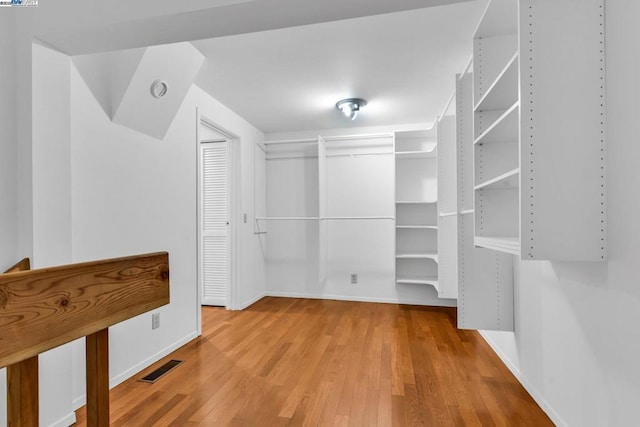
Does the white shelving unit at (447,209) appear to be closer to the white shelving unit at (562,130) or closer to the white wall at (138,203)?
the white shelving unit at (562,130)

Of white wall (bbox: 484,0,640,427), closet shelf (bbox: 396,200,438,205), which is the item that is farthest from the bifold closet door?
white wall (bbox: 484,0,640,427)

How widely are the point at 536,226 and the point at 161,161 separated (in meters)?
2.54

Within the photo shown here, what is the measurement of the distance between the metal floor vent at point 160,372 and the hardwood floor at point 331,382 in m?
0.05

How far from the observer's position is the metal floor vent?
7.43 ft

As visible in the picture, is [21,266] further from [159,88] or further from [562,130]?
[562,130]

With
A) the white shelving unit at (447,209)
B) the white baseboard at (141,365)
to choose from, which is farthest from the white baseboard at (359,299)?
the white baseboard at (141,365)

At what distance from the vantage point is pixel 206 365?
8.18ft

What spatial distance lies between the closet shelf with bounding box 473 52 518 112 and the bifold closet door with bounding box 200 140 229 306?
10.3ft

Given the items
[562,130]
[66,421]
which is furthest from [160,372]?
[562,130]

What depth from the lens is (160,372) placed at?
237 centimetres

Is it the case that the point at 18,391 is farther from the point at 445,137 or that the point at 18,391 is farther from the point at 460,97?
the point at 445,137

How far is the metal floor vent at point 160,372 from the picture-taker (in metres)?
2.27

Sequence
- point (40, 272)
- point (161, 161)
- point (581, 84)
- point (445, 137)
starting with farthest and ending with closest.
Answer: point (445, 137)
point (161, 161)
point (581, 84)
point (40, 272)

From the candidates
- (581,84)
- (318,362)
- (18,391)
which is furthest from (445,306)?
(18,391)
